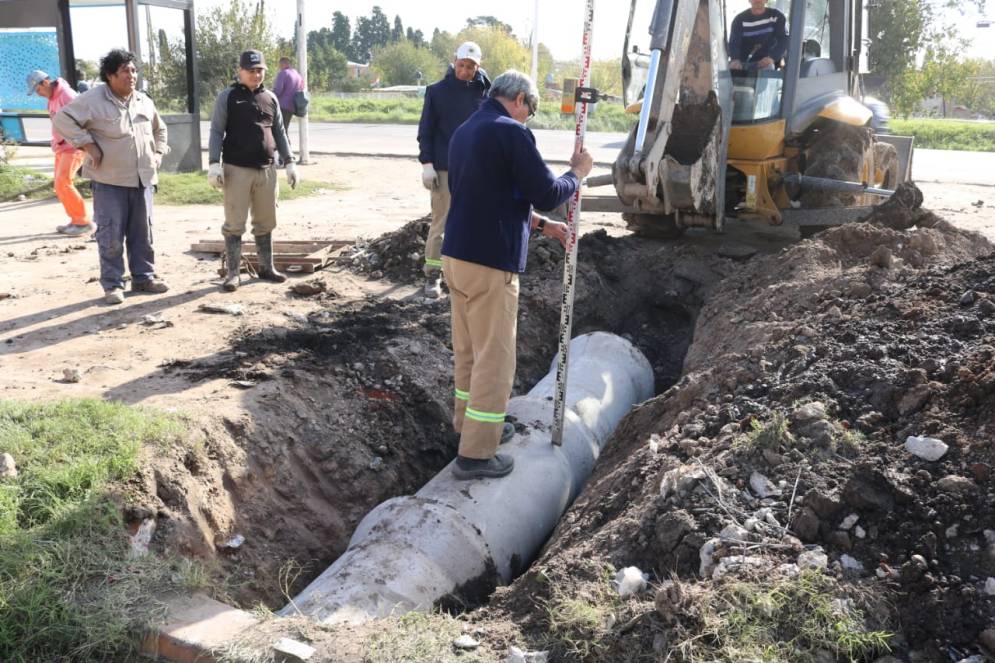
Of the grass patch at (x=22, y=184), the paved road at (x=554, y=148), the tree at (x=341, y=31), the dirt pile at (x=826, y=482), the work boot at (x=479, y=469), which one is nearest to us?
the dirt pile at (x=826, y=482)

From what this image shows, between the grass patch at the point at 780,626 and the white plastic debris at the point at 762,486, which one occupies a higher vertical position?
the white plastic debris at the point at 762,486

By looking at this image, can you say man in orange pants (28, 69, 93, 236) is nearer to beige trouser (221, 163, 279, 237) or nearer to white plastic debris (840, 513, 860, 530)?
beige trouser (221, 163, 279, 237)

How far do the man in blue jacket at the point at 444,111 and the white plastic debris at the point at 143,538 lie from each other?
146 inches

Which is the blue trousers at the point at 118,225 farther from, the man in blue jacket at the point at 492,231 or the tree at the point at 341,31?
the tree at the point at 341,31

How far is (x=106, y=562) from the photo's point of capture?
11.4 feet

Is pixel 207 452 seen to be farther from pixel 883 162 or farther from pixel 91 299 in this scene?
pixel 883 162

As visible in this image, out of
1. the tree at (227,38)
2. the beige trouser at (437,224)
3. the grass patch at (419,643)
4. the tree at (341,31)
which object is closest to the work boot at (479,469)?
the grass patch at (419,643)

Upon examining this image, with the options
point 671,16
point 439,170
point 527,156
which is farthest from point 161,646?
point 671,16

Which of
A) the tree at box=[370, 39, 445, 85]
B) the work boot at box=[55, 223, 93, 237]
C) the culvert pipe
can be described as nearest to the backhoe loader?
the culvert pipe

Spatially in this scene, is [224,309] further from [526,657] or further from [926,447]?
[926,447]

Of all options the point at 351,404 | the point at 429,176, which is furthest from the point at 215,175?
the point at 351,404

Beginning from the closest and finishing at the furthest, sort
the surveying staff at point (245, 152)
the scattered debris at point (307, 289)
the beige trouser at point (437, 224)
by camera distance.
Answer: the surveying staff at point (245, 152), the scattered debris at point (307, 289), the beige trouser at point (437, 224)

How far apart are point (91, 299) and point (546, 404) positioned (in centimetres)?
415

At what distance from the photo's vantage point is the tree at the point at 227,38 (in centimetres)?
2464
